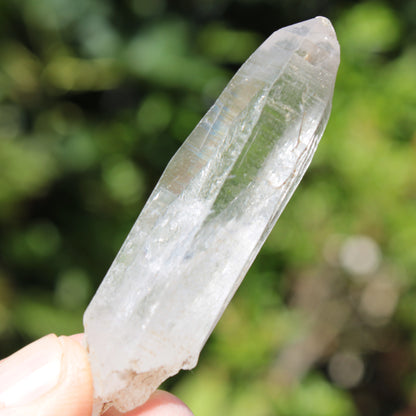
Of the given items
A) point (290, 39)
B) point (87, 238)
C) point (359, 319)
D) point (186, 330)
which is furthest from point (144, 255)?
point (359, 319)

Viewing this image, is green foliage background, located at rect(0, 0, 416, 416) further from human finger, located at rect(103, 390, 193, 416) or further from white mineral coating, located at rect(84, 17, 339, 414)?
white mineral coating, located at rect(84, 17, 339, 414)

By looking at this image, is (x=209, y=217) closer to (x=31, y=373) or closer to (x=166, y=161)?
(x=31, y=373)

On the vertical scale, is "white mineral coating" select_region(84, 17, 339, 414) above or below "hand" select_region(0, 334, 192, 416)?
above

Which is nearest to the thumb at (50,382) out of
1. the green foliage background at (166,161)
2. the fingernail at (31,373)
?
the fingernail at (31,373)

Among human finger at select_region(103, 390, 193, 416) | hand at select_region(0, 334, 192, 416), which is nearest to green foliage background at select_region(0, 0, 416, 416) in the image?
human finger at select_region(103, 390, 193, 416)

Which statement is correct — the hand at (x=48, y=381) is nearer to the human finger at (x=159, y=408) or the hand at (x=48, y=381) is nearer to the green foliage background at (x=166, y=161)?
the human finger at (x=159, y=408)

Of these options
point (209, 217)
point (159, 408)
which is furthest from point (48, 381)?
point (209, 217)
